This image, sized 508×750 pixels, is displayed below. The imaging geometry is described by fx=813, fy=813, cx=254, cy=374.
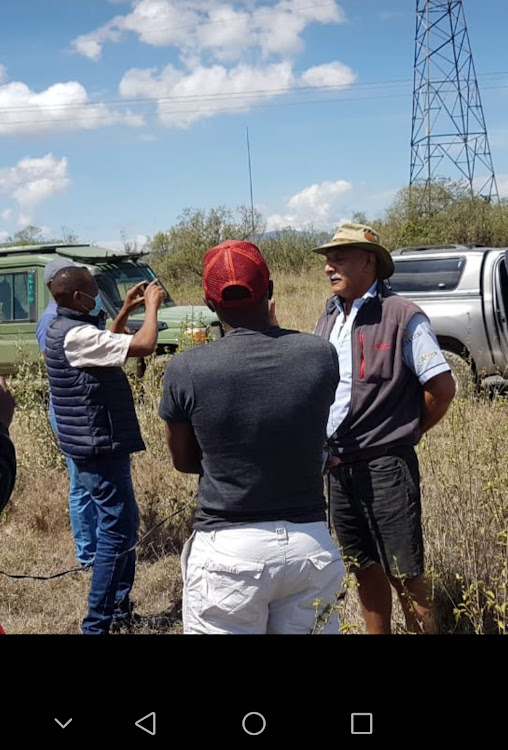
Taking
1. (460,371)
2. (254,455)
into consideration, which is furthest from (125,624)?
(460,371)

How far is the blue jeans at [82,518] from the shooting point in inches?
171

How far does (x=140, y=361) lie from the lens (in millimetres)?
7441

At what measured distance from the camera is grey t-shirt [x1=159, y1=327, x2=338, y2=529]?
2156 millimetres

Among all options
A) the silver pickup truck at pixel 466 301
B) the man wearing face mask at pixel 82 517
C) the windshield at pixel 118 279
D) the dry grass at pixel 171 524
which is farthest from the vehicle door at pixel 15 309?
the man wearing face mask at pixel 82 517

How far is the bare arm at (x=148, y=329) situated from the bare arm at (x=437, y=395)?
1.19 m

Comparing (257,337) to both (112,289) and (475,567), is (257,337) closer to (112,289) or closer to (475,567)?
(475,567)

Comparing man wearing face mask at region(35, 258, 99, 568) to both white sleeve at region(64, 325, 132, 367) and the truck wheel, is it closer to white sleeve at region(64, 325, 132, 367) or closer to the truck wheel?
white sleeve at region(64, 325, 132, 367)

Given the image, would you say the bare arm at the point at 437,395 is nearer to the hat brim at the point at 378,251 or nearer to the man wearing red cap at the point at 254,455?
the hat brim at the point at 378,251

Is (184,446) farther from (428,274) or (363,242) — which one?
(428,274)
